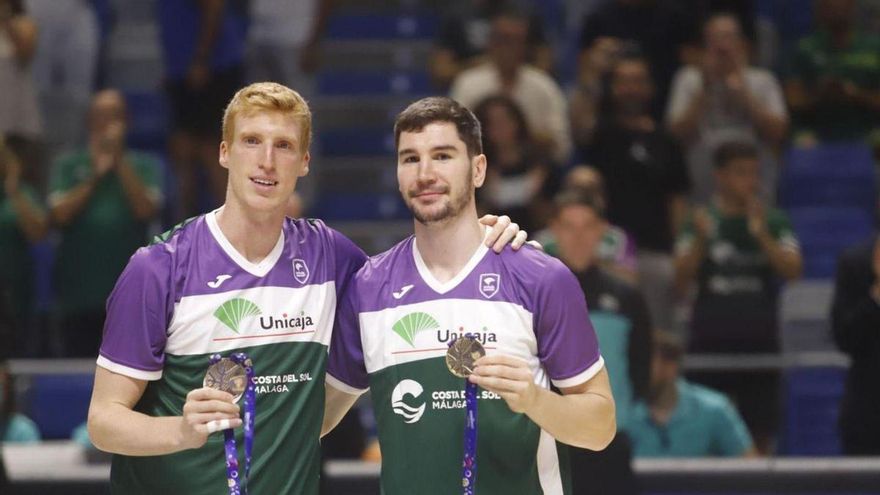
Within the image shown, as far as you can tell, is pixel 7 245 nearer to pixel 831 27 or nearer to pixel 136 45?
pixel 136 45

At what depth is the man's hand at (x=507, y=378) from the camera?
4.97 m

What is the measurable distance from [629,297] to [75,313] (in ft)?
12.6

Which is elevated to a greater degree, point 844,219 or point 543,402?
point 844,219

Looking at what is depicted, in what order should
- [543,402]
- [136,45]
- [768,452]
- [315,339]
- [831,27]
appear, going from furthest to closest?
[136,45], [831,27], [768,452], [315,339], [543,402]

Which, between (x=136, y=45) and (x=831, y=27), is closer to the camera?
(x=831, y=27)

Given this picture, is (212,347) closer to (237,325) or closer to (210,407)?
(237,325)

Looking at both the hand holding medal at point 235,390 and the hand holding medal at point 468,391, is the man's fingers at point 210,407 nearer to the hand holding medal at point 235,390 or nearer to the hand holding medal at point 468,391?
the hand holding medal at point 235,390

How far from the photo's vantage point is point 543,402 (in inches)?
201

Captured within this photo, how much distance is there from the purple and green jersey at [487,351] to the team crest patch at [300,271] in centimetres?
28

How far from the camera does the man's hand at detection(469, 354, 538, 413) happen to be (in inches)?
196

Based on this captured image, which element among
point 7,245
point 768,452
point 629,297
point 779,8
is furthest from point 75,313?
point 779,8

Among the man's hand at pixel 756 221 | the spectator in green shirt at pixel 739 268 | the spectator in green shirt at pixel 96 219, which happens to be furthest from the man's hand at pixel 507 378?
the spectator in green shirt at pixel 96 219

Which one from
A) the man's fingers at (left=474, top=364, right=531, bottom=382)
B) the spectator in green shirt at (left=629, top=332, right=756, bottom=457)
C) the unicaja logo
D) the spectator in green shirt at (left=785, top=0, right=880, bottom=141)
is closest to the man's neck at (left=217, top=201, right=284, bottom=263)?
the unicaja logo

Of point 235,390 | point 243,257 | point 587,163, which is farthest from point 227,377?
point 587,163
